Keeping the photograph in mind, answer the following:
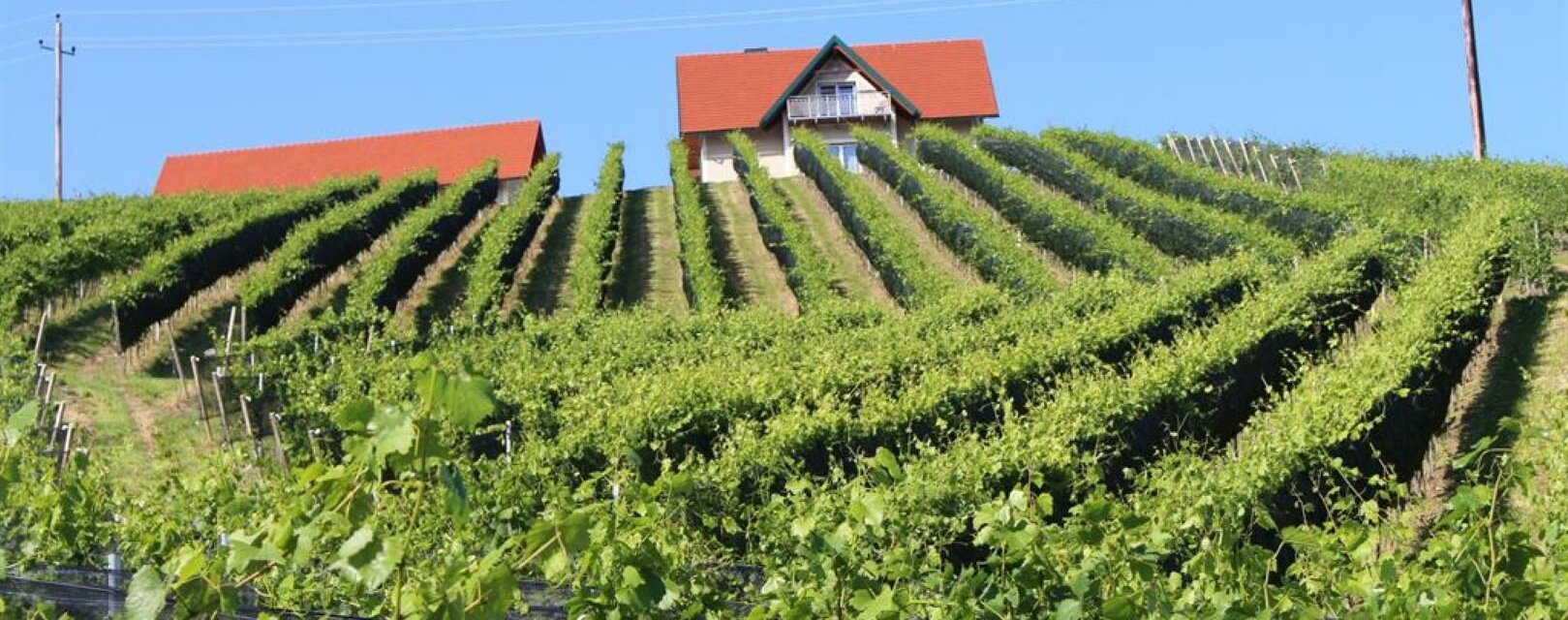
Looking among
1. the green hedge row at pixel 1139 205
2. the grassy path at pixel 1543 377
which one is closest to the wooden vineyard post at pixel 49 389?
the grassy path at pixel 1543 377

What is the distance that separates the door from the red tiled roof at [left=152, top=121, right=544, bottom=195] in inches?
436

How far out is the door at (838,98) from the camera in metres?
64.3

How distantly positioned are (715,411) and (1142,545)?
14.3 m

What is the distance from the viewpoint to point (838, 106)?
6444 cm

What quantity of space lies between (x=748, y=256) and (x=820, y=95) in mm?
22091

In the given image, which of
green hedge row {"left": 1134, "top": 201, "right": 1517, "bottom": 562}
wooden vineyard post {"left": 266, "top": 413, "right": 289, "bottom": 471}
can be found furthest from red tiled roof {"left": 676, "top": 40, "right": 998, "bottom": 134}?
wooden vineyard post {"left": 266, "top": 413, "right": 289, "bottom": 471}

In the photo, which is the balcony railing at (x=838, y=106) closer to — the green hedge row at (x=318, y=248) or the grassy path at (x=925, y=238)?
the grassy path at (x=925, y=238)

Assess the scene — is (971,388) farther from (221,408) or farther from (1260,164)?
(1260,164)

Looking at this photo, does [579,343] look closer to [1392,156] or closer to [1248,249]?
[1248,249]

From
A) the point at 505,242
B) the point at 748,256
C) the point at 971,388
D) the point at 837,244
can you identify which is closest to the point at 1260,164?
the point at 837,244

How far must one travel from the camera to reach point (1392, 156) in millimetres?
47219

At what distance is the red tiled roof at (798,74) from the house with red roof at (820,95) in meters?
0.04

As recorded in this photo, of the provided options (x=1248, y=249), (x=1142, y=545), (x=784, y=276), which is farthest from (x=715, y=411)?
(x=784, y=276)

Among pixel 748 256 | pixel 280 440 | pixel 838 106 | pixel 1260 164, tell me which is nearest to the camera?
pixel 280 440
